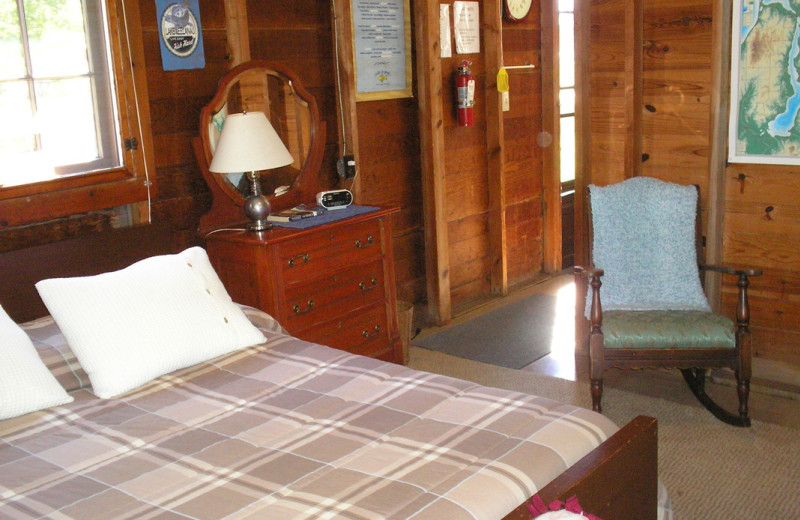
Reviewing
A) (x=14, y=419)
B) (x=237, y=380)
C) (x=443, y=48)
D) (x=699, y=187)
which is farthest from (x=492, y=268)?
(x=14, y=419)

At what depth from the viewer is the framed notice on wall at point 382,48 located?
4180mm

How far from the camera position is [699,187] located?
350 centimetres

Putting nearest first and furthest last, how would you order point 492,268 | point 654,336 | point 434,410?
1. point 434,410
2. point 654,336
3. point 492,268

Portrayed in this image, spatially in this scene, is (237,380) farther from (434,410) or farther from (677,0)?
(677,0)

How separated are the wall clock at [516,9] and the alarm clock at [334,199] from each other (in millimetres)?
1955

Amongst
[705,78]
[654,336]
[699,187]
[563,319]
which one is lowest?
[563,319]

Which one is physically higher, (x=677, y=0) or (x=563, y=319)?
(x=677, y=0)

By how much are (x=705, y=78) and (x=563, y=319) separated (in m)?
1.63

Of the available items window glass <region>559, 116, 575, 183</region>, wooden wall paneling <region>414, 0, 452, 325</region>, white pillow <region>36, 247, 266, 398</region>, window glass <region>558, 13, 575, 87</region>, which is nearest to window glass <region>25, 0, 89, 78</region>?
white pillow <region>36, 247, 266, 398</region>

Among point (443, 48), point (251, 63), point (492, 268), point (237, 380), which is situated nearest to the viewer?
point (237, 380)

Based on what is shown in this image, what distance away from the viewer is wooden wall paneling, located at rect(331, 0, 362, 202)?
396 cm

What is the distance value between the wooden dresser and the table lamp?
16 centimetres

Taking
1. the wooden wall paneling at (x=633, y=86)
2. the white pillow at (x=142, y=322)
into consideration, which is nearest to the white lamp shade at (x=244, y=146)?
the white pillow at (x=142, y=322)

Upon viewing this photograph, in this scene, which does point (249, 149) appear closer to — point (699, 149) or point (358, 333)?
point (358, 333)
